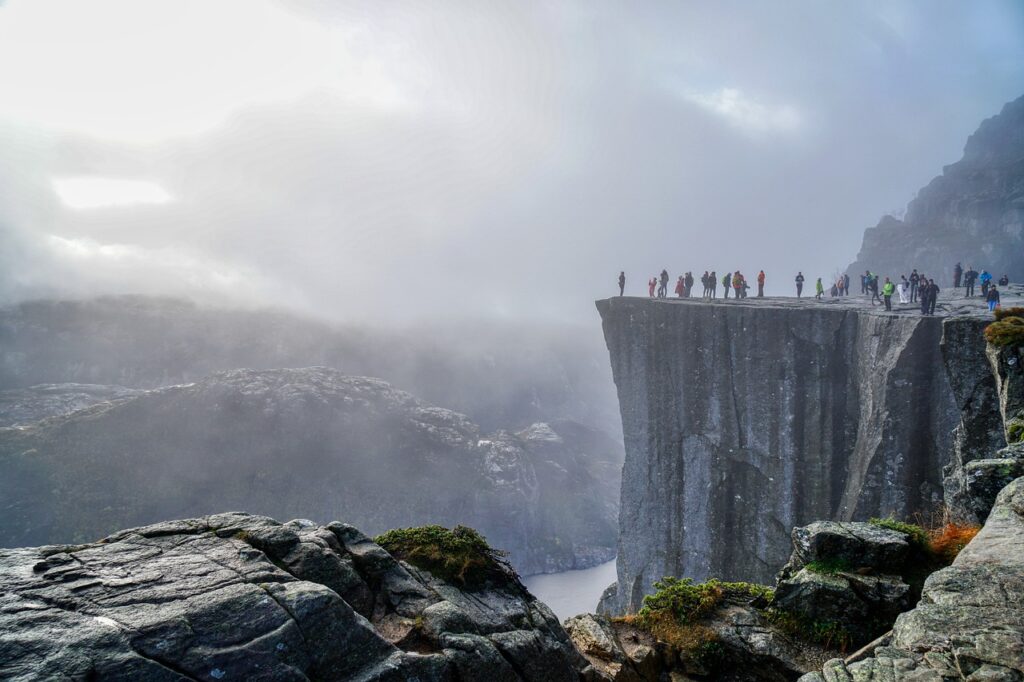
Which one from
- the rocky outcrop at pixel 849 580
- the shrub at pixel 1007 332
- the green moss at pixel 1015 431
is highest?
the shrub at pixel 1007 332

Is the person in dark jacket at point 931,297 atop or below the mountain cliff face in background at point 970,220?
below

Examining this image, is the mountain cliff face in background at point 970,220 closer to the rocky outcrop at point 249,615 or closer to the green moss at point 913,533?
the green moss at point 913,533

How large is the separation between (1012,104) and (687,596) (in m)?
223

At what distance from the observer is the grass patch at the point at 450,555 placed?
1291 cm

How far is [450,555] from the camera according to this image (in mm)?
13203

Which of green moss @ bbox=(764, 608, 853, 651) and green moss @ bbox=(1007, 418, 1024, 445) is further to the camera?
green moss @ bbox=(1007, 418, 1024, 445)

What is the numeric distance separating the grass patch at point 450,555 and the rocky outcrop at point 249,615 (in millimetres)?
371

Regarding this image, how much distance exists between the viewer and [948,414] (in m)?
33.1

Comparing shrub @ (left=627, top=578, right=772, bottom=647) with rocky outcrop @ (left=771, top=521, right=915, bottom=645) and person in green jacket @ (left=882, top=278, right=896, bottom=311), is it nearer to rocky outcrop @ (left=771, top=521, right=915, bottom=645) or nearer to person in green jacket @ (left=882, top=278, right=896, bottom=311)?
rocky outcrop @ (left=771, top=521, right=915, bottom=645)

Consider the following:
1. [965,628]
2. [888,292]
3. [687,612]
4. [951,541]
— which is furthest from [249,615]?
[888,292]

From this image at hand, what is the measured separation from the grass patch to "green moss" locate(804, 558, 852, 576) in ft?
31.0

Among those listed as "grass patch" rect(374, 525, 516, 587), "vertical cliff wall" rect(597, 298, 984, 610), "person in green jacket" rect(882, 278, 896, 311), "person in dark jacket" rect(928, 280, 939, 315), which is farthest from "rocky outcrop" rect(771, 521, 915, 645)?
"person in green jacket" rect(882, 278, 896, 311)

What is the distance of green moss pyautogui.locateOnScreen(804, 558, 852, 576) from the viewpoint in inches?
619

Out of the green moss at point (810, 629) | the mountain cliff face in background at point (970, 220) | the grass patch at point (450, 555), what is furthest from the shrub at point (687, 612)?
the mountain cliff face in background at point (970, 220)
